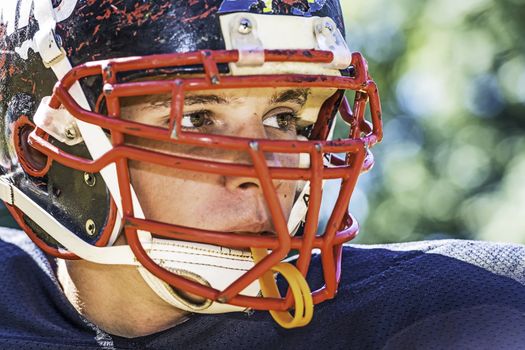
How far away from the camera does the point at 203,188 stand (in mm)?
1558

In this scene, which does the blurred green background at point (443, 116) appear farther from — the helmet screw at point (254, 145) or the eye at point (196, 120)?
the helmet screw at point (254, 145)

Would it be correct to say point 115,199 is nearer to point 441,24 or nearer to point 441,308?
point 441,308

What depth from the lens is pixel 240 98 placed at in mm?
1563

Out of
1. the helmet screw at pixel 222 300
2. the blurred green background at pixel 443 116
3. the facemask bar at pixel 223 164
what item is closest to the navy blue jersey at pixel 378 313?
the facemask bar at pixel 223 164

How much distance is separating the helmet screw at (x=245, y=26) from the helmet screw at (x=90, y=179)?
367 millimetres

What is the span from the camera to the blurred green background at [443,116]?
12.8ft

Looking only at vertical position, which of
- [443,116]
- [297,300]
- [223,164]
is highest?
[223,164]

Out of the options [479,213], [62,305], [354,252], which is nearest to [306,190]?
[354,252]

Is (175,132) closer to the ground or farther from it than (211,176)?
farther from it

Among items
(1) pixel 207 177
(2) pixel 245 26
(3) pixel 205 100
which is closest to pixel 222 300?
(1) pixel 207 177

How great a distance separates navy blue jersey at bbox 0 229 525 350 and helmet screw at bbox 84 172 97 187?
0.29m

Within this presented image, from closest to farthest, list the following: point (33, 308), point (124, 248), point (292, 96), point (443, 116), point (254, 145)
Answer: point (254, 145), point (124, 248), point (292, 96), point (33, 308), point (443, 116)

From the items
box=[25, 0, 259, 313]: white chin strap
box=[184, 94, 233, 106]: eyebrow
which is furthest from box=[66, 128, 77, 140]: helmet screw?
box=[184, 94, 233, 106]: eyebrow

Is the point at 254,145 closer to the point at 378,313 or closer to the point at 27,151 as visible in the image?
the point at 378,313
